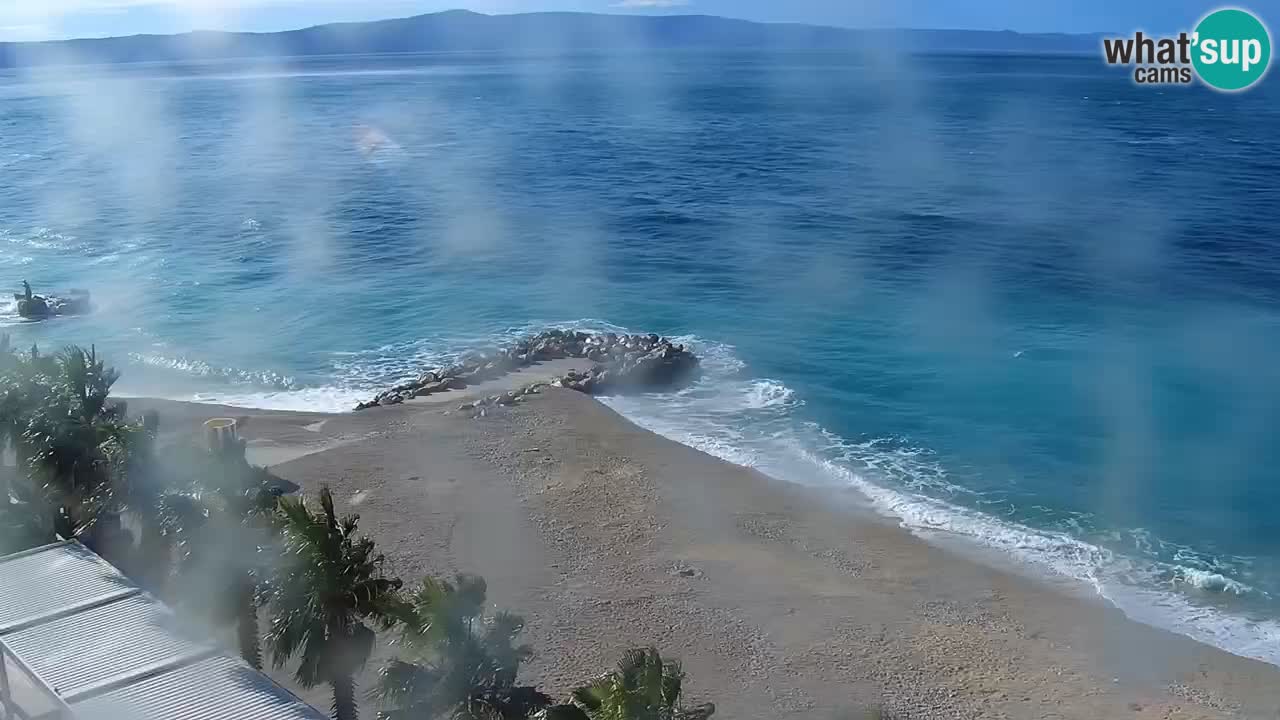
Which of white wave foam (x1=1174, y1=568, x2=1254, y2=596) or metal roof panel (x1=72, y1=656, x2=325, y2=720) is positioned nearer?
metal roof panel (x1=72, y1=656, x2=325, y2=720)

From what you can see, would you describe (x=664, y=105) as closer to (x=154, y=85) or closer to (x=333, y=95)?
(x=333, y=95)

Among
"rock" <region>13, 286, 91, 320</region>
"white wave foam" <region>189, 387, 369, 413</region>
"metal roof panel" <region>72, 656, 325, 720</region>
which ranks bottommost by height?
"white wave foam" <region>189, 387, 369, 413</region>

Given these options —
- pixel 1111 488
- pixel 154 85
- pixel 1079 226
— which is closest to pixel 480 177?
pixel 1079 226

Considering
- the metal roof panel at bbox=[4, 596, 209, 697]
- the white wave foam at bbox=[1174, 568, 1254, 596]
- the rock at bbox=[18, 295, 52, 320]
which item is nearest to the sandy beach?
the white wave foam at bbox=[1174, 568, 1254, 596]

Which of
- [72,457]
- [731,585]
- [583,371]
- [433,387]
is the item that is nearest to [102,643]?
[72,457]

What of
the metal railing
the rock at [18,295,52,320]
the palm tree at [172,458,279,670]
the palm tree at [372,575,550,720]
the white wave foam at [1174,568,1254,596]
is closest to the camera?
the palm tree at [372,575,550,720]

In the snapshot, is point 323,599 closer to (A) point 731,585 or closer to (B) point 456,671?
(B) point 456,671

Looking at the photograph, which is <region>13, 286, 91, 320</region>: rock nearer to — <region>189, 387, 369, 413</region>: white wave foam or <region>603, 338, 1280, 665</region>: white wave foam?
<region>189, 387, 369, 413</region>: white wave foam

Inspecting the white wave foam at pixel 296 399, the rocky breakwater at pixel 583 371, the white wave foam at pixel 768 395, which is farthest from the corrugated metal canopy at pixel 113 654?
the white wave foam at pixel 768 395
